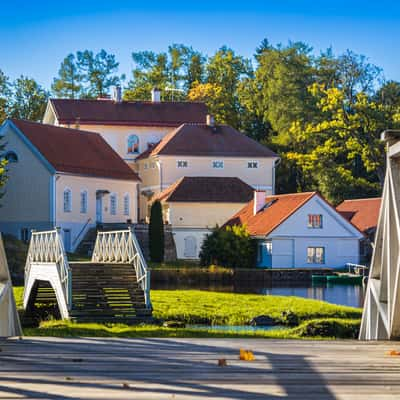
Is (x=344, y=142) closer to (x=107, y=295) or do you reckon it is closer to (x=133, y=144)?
(x=133, y=144)

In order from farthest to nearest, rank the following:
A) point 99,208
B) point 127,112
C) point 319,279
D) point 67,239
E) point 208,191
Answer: point 127,112 → point 208,191 → point 99,208 → point 67,239 → point 319,279

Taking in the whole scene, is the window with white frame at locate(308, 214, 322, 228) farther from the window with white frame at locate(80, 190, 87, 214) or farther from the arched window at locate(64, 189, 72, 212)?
the arched window at locate(64, 189, 72, 212)

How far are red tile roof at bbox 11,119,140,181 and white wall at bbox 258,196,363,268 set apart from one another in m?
11.9

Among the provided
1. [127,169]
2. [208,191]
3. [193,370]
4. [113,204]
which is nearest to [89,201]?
[113,204]

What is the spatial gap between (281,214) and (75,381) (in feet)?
171

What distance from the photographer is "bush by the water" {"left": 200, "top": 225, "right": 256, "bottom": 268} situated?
180 ft

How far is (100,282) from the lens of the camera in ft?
83.7

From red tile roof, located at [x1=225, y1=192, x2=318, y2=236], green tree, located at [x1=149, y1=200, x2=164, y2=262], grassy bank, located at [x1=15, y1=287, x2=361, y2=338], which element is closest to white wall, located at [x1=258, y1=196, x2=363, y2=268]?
red tile roof, located at [x1=225, y1=192, x2=318, y2=236]

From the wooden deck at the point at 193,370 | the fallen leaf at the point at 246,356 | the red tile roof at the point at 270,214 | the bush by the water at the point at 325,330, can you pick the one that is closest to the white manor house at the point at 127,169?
the red tile roof at the point at 270,214

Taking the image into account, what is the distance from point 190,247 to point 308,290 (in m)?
21.9

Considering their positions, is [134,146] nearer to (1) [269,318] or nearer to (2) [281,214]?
(2) [281,214]

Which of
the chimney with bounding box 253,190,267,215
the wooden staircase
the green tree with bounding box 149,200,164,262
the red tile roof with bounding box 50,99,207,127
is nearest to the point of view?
the wooden staircase

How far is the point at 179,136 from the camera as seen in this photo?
75125 millimetres

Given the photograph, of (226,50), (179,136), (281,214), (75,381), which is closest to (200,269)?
(281,214)
